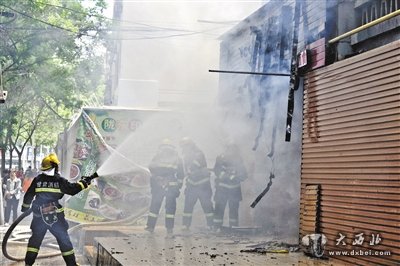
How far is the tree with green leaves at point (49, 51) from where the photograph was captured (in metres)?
14.2

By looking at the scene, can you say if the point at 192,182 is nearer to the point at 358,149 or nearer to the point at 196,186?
the point at 196,186

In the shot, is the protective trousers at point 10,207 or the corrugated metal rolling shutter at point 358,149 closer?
the corrugated metal rolling shutter at point 358,149

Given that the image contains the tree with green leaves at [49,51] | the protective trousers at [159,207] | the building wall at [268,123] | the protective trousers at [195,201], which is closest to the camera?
the protective trousers at [159,207]

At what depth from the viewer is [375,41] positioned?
626cm

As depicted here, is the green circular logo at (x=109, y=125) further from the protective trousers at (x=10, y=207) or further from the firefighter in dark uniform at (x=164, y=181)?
the protective trousers at (x=10, y=207)

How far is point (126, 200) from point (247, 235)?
2736 mm

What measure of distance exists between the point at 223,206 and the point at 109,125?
287 centimetres

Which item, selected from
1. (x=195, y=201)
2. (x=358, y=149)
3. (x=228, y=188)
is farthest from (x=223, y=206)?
(x=358, y=149)

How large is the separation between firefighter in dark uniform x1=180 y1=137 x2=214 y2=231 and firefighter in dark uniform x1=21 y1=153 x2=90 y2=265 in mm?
2843

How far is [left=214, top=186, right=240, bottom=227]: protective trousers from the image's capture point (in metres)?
8.79

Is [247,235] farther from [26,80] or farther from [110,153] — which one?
[26,80]

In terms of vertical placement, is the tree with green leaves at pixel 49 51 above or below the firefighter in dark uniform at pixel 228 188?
above

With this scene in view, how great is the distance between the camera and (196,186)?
8984 mm

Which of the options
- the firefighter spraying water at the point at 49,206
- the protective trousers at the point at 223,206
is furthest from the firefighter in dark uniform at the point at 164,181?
the firefighter spraying water at the point at 49,206
